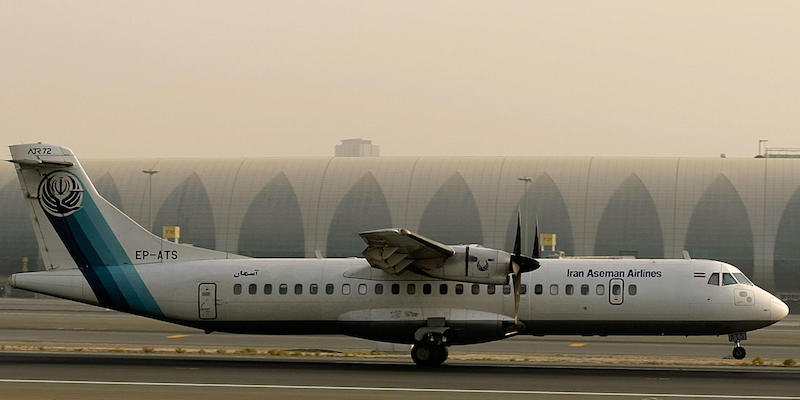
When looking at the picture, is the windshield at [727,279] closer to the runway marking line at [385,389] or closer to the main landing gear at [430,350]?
the runway marking line at [385,389]

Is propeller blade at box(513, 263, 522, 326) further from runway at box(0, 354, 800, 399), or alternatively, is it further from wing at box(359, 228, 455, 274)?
wing at box(359, 228, 455, 274)

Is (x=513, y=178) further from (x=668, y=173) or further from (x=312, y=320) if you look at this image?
(x=312, y=320)

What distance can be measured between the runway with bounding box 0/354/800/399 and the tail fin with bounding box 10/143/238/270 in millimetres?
2988

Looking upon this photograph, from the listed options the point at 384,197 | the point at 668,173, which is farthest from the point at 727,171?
the point at 384,197

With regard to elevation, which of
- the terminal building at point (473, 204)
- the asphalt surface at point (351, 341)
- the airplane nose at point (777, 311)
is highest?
the terminal building at point (473, 204)

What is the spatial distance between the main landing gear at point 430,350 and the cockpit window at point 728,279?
7.94 metres

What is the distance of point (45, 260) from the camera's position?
102 feet

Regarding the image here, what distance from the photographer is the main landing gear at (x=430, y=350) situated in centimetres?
2888

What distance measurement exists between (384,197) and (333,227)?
4.90 m

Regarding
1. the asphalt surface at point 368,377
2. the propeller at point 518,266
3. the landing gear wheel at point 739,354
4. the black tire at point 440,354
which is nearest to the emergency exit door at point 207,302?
the asphalt surface at point 368,377

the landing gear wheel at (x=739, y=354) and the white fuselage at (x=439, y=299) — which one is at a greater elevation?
the white fuselage at (x=439, y=299)

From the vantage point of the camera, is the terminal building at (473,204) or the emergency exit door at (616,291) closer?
the emergency exit door at (616,291)

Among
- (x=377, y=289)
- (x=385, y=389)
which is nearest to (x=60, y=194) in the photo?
(x=377, y=289)

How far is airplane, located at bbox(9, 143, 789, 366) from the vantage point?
2875cm
